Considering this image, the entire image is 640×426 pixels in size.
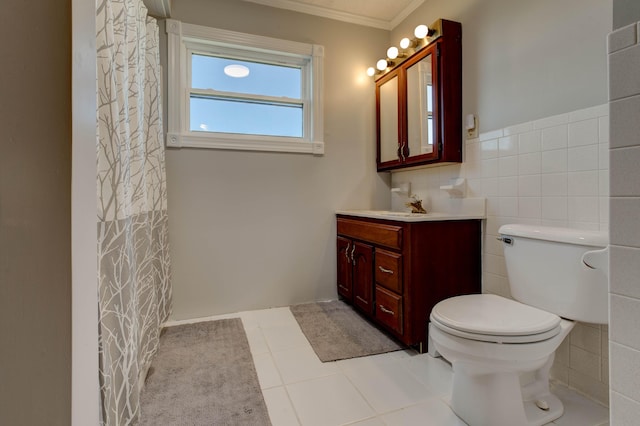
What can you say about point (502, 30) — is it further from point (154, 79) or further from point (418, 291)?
point (154, 79)

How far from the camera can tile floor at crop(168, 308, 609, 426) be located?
124cm

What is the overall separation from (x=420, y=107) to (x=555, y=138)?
34.7 inches

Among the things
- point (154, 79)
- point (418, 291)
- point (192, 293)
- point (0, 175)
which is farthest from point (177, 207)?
point (0, 175)

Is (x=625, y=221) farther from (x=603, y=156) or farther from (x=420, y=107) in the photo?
(x=420, y=107)

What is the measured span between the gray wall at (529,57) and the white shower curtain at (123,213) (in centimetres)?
182

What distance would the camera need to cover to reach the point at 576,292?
47.1 inches

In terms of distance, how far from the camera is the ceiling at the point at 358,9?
237 cm

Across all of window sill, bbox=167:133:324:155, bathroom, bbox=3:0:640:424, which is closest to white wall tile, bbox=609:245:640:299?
bathroom, bbox=3:0:640:424

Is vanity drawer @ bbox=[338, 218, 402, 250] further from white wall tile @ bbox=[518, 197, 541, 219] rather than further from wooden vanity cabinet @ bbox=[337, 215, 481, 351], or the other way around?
white wall tile @ bbox=[518, 197, 541, 219]

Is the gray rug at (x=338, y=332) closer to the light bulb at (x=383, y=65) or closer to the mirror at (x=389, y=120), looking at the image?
the mirror at (x=389, y=120)

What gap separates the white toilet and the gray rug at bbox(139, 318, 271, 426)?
804 mm

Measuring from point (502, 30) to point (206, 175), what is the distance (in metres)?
2.05

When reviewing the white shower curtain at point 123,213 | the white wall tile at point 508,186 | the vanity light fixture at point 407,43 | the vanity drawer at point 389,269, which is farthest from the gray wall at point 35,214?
the vanity light fixture at point 407,43

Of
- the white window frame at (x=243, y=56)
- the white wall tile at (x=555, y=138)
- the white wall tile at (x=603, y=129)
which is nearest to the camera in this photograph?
the white wall tile at (x=603, y=129)
